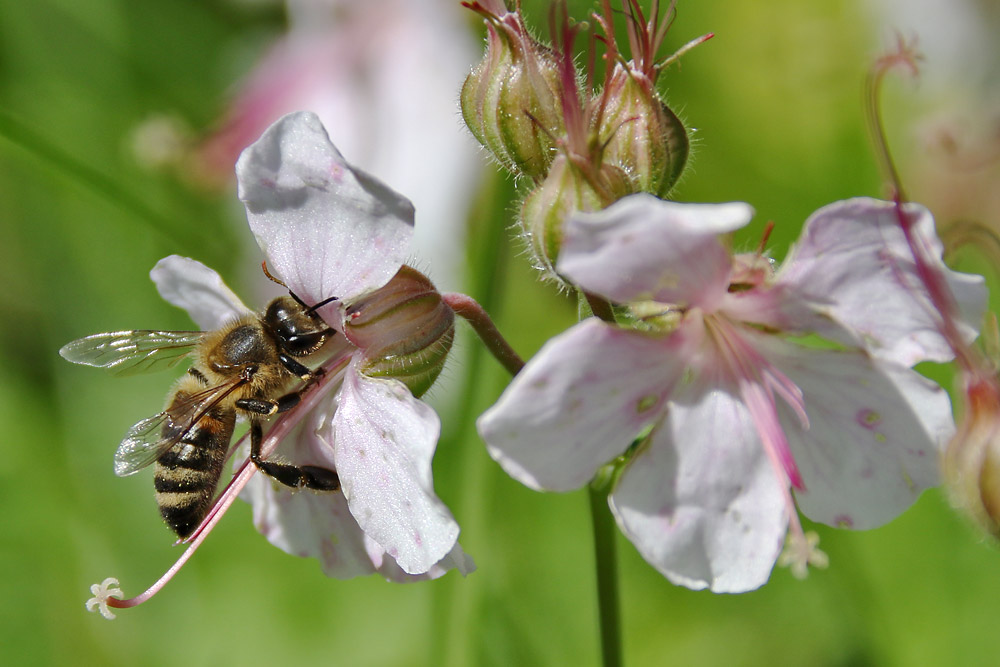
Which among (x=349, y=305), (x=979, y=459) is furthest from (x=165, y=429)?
(x=979, y=459)

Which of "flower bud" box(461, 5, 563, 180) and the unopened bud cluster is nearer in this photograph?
the unopened bud cluster

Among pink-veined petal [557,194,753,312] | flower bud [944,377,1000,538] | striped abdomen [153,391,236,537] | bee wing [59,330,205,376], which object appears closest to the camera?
pink-veined petal [557,194,753,312]

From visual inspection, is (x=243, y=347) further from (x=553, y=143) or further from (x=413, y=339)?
(x=553, y=143)

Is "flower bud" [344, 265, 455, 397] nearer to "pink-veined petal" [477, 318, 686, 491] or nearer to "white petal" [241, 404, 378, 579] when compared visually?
"white petal" [241, 404, 378, 579]

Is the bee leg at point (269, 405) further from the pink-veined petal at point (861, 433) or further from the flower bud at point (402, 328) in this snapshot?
the pink-veined petal at point (861, 433)

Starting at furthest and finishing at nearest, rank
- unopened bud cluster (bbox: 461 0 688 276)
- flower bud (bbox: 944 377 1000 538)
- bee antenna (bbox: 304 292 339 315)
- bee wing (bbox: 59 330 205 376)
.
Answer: bee wing (bbox: 59 330 205 376) → bee antenna (bbox: 304 292 339 315) → unopened bud cluster (bbox: 461 0 688 276) → flower bud (bbox: 944 377 1000 538)

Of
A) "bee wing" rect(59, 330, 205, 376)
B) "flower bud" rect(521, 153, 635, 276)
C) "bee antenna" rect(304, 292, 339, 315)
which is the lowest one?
"bee wing" rect(59, 330, 205, 376)

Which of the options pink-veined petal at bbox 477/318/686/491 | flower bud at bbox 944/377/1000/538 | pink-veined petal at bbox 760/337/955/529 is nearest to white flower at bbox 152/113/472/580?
pink-veined petal at bbox 477/318/686/491
